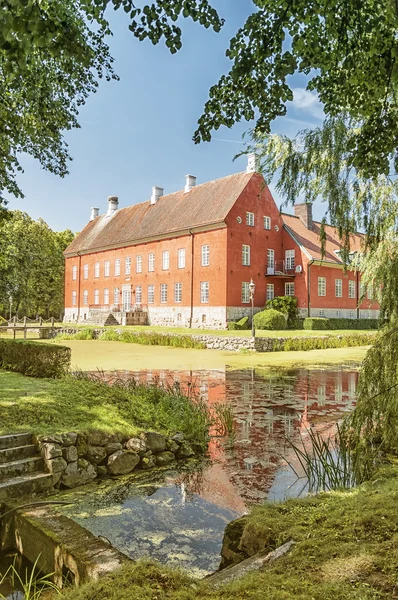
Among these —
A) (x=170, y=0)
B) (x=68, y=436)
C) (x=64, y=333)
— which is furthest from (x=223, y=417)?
(x=64, y=333)

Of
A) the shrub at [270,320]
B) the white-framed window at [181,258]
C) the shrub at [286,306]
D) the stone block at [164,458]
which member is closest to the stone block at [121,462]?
the stone block at [164,458]

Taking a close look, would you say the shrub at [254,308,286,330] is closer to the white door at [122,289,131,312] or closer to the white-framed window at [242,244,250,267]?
the white-framed window at [242,244,250,267]

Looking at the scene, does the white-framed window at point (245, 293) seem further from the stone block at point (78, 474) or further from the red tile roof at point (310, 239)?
the stone block at point (78, 474)

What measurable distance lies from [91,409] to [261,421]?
313 cm

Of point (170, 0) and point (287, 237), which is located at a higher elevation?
point (287, 237)

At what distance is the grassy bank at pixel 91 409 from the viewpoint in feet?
19.2

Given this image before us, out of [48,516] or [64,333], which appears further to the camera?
[64,333]

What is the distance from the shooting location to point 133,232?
39219mm

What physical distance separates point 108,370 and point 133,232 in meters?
26.5

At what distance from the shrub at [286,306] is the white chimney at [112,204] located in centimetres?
2283

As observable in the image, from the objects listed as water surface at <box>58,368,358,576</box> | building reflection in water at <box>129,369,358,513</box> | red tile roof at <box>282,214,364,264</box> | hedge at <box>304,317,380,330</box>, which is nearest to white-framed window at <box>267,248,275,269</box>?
red tile roof at <box>282,214,364,264</box>

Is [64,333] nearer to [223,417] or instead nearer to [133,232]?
[133,232]

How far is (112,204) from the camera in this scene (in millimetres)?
46562

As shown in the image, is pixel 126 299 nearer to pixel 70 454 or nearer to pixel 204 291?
pixel 204 291
